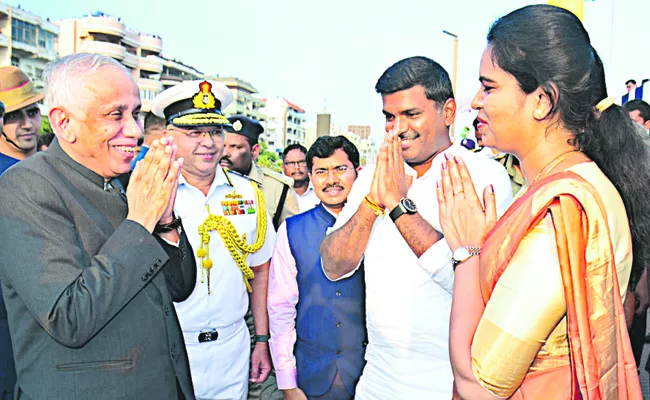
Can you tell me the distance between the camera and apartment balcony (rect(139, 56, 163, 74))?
6047 centimetres

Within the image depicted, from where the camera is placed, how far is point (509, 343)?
1.39 m

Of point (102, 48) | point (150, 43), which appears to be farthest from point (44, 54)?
point (150, 43)

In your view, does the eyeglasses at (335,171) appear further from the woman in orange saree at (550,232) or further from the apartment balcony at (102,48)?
the apartment balcony at (102,48)

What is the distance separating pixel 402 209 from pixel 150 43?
223ft

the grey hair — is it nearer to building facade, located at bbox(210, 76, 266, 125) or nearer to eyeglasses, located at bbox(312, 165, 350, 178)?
eyeglasses, located at bbox(312, 165, 350, 178)

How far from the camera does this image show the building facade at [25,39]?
143 feet

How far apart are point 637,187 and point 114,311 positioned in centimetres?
165

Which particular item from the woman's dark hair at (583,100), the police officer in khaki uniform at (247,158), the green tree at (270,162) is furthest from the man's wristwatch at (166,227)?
the green tree at (270,162)

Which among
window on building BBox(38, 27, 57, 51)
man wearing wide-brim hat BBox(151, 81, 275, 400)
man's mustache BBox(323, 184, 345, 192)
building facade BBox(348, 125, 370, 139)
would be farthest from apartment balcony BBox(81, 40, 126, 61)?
building facade BBox(348, 125, 370, 139)

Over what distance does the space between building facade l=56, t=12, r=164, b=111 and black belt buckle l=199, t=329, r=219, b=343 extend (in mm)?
51204

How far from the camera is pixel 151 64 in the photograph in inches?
2399

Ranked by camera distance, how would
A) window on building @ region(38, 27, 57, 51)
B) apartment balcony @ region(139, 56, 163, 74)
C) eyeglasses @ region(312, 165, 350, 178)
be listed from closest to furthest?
1. eyeglasses @ region(312, 165, 350, 178)
2. window on building @ region(38, 27, 57, 51)
3. apartment balcony @ region(139, 56, 163, 74)

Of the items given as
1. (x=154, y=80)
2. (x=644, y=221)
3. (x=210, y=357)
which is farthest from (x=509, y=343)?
(x=154, y=80)

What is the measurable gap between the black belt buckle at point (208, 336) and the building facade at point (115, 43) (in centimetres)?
5120
